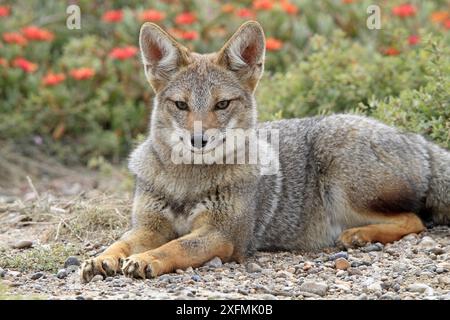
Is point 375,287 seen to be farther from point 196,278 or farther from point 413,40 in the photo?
point 413,40

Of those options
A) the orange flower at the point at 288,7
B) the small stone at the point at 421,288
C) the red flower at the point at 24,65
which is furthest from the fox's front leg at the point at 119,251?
the orange flower at the point at 288,7

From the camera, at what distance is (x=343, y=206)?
7.67 meters

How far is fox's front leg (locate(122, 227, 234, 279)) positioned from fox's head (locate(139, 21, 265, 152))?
0.72 meters

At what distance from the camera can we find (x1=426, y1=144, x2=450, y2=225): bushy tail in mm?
7844

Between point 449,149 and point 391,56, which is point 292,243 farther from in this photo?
point 391,56

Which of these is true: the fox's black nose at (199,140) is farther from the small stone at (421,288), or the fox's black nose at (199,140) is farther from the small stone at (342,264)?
the small stone at (421,288)

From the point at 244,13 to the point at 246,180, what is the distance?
6.31 metres

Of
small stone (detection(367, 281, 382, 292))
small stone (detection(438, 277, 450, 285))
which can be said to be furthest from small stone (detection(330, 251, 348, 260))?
small stone (detection(438, 277, 450, 285))

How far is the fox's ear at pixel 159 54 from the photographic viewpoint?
7.05 m

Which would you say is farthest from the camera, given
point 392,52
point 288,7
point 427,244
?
point 288,7

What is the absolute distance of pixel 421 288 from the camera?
611 centimetres

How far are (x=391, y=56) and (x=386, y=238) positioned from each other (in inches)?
165

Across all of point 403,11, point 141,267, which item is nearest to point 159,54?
point 141,267
